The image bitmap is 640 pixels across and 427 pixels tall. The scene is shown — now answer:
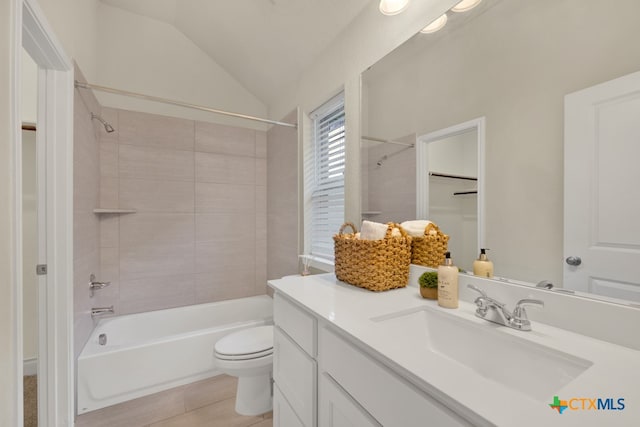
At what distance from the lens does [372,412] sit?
25.1 inches

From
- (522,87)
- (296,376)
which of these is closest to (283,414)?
(296,376)

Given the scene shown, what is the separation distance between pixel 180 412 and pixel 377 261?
1.58m

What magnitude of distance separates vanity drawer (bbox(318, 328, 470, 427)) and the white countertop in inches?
→ 1.2

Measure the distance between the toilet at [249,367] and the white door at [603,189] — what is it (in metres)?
1.49

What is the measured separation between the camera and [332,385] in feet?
2.59

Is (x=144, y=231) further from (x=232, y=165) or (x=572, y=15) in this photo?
(x=572, y=15)

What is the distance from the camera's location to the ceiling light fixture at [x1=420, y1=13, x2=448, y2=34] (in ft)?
3.64

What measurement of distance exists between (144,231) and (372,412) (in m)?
2.43

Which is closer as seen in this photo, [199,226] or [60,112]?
[60,112]

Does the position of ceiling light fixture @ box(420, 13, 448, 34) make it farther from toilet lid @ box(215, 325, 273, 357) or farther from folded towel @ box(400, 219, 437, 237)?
toilet lid @ box(215, 325, 273, 357)

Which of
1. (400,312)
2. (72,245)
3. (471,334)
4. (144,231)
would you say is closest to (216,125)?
(144,231)

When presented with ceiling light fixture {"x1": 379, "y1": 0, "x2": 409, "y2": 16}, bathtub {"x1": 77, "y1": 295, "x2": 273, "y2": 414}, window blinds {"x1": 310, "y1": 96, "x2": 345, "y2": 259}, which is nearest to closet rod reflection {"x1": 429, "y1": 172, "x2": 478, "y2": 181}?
window blinds {"x1": 310, "y1": 96, "x2": 345, "y2": 259}

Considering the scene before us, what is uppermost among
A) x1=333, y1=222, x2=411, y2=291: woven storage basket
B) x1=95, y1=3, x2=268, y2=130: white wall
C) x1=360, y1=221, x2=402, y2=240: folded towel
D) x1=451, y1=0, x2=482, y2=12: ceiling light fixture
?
x1=95, y1=3, x2=268, y2=130: white wall

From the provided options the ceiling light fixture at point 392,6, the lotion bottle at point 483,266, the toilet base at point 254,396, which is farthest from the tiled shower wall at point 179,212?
the lotion bottle at point 483,266
